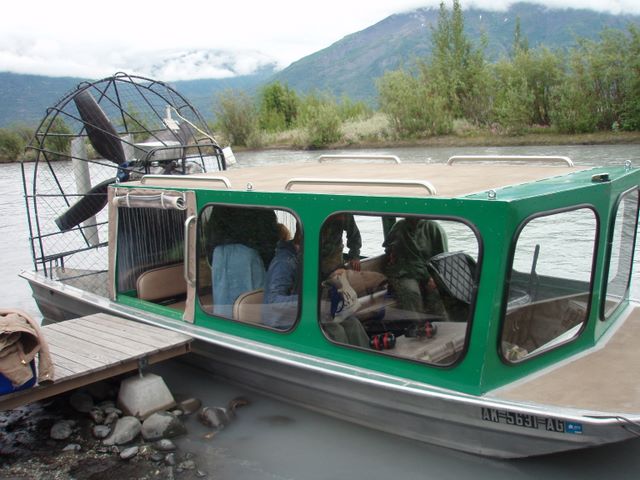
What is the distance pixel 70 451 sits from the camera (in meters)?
4.63

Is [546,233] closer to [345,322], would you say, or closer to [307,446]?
[345,322]

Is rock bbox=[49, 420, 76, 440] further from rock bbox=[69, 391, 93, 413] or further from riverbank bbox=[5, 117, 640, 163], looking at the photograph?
riverbank bbox=[5, 117, 640, 163]

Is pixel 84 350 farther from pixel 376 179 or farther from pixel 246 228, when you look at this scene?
pixel 376 179

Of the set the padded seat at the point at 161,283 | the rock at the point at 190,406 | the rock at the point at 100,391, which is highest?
the padded seat at the point at 161,283

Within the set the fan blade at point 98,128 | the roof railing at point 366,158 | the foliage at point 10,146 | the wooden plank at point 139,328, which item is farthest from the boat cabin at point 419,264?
the foliage at point 10,146

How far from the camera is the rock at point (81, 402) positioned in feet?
16.9

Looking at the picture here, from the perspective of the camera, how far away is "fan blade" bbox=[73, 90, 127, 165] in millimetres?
6633

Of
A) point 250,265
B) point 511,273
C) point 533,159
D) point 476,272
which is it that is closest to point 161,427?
point 250,265

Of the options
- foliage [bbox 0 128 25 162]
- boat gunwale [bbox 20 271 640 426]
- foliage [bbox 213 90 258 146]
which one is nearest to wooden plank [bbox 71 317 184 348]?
boat gunwale [bbox 20 271 640 426]

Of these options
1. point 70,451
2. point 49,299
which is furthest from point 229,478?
point 49,299

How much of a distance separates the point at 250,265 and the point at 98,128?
2.71 metres

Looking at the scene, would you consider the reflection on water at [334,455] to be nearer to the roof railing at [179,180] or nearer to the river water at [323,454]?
the river water at [323,454]

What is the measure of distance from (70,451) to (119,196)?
217 centimetres

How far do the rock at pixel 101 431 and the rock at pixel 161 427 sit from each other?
0.88 ft
